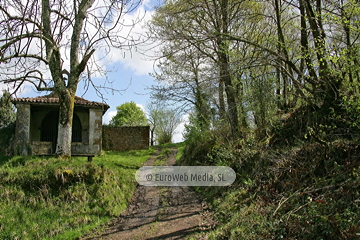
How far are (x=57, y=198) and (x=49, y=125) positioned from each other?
40.7 feet

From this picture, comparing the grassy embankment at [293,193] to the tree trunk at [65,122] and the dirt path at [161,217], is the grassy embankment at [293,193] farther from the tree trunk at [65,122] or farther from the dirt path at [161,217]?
the tree trunk at [65,122]

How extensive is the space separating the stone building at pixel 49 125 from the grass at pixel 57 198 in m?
4.62

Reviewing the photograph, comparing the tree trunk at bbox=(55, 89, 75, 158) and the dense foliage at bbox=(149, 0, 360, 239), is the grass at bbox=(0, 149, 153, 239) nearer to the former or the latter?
the tree trunk at bbox=(55, 89, 75, 158)

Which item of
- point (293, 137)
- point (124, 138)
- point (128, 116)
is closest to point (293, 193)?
point (293, 137)

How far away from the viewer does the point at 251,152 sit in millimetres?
8539

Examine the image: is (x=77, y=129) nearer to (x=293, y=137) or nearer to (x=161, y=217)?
(x=161, y=217)

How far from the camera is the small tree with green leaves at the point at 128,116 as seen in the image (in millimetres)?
48094

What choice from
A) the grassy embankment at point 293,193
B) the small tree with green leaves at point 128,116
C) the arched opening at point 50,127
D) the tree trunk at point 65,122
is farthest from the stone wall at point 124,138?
the small tree with green leaves at point 128,116

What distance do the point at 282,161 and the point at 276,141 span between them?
206 centimetres

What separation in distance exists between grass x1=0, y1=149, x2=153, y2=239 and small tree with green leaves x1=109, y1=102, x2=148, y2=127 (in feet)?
124

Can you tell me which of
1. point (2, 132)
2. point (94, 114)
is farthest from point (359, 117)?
point (2, 132)

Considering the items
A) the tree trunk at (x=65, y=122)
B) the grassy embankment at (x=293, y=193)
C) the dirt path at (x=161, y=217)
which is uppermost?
the tree trunk at (x=65, y=122)

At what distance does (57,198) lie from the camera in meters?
8.23

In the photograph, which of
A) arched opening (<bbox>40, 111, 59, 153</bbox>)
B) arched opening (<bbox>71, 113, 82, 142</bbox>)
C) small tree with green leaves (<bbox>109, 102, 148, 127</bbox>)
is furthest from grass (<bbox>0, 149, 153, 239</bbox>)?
small tree with green leaves (<bbox>109, 102, 148, 127</bbox>)
